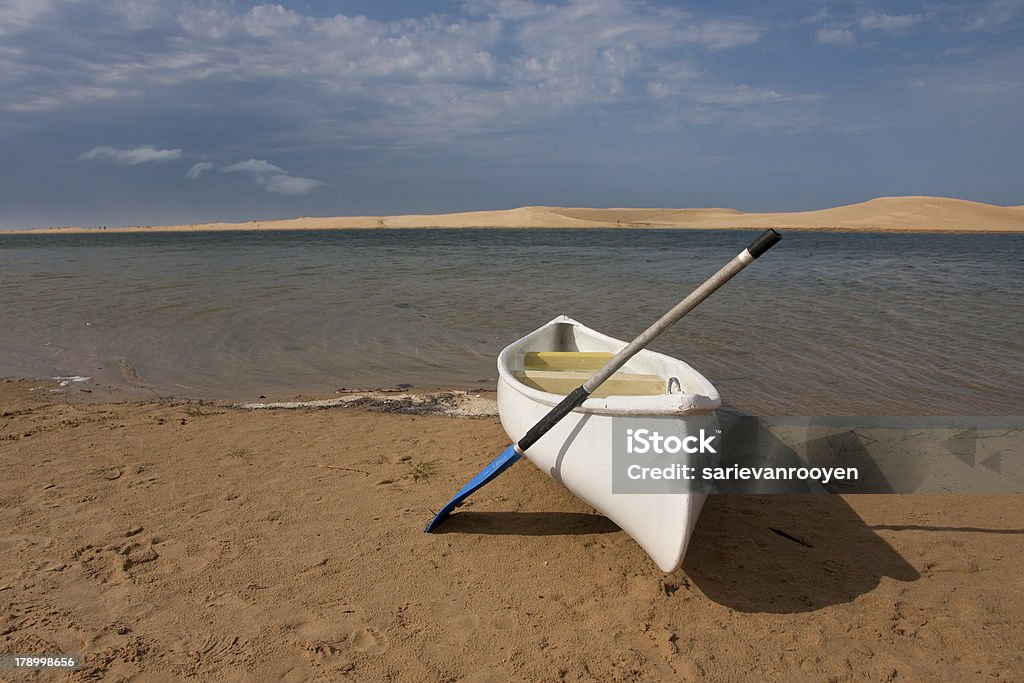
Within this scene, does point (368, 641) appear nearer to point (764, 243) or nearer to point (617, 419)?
point (617, 419)

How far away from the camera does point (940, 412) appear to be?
6.93 m

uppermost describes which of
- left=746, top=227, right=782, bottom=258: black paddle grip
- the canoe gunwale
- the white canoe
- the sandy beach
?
left=746, top=227, right=782, bottom=258: black paddle grip

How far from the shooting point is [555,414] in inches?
153

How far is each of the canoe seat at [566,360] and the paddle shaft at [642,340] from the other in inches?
82.1

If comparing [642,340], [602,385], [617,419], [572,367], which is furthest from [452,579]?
[572,367]

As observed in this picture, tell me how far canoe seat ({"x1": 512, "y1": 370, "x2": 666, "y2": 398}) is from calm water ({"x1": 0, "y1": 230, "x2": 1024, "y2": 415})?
271cm

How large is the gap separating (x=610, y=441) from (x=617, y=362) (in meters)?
0.46

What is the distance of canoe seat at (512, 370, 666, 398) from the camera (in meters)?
4.96

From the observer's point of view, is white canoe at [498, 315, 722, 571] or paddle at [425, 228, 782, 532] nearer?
paddle at [425, 228, 782, 532]

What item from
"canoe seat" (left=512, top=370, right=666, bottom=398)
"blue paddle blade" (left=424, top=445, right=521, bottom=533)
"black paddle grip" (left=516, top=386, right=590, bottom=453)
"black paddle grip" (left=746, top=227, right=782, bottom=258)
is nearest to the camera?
"black paddle grip" (left=746, top=227, right=782, bottom=258)

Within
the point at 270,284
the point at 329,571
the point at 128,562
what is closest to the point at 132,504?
the point at 128,562

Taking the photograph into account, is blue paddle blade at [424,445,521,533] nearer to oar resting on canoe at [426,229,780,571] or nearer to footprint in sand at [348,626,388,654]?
oar resting on canoe at [426,229,780,571]

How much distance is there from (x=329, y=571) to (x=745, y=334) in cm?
902

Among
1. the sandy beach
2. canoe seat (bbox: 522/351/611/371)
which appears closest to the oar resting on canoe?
the sandy beach
